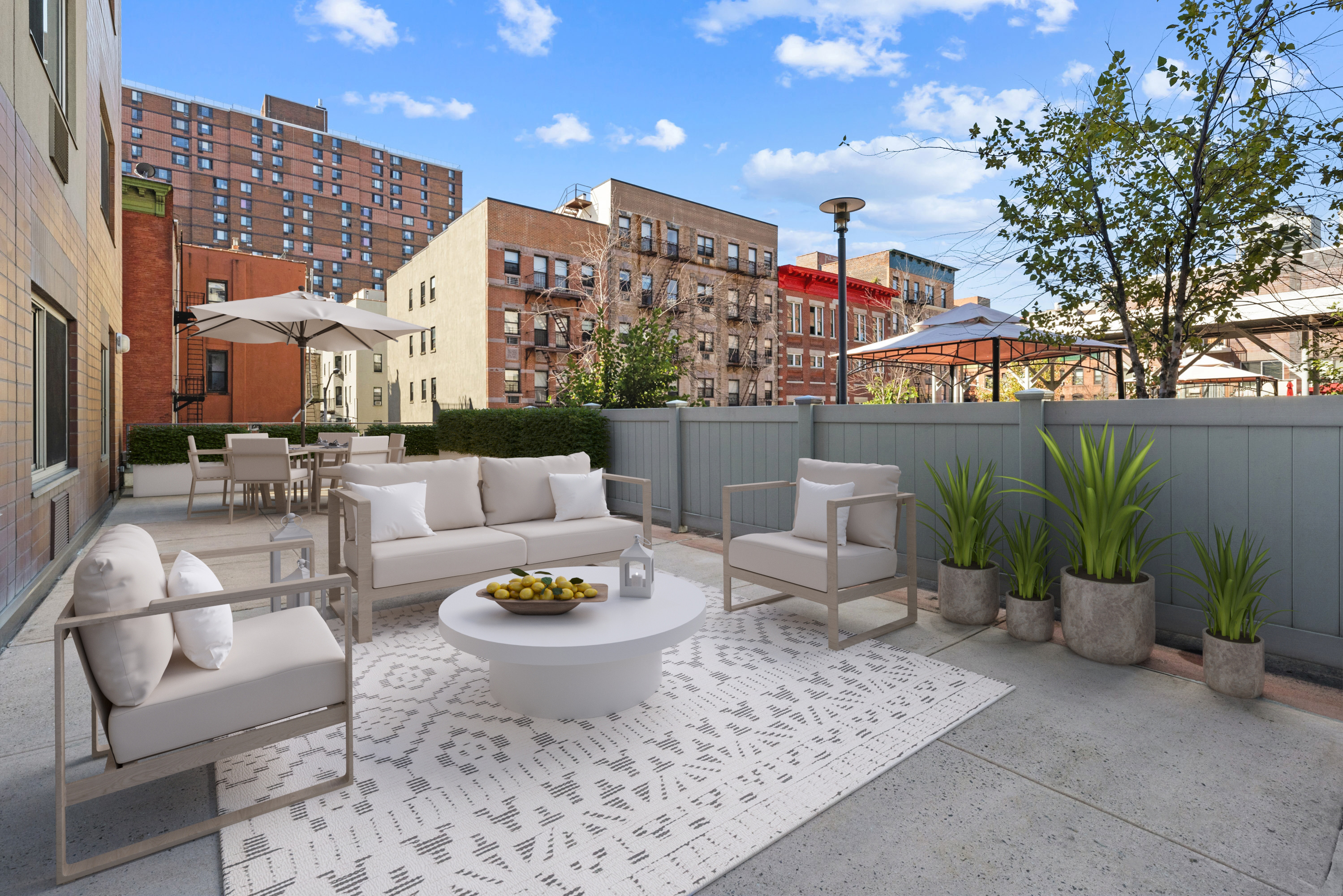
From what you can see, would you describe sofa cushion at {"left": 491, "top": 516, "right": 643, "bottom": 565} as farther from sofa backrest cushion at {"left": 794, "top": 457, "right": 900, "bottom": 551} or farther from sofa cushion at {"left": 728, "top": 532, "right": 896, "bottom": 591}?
sofa backrest cushion at {"left": 794, "top": 457, "right": 900, "bottom": 551}

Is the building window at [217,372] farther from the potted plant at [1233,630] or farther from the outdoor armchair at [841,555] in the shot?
the potted plant at [1233,630]

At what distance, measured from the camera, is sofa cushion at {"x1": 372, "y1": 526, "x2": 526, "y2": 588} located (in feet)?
12.9

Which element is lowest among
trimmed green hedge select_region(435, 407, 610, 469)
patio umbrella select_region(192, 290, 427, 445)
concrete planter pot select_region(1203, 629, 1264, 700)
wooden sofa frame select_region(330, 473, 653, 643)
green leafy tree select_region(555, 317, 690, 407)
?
concrete planter pot select_region(1203, 629, 1264, 700)

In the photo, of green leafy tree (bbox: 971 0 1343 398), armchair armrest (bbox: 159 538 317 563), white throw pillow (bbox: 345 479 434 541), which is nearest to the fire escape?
white throw pillow (bbox: 345 479 434 541)

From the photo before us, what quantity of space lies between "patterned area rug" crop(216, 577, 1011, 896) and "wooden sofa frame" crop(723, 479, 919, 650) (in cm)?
28

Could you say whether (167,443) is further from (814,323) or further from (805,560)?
(814,323)

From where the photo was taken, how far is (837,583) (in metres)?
3.80

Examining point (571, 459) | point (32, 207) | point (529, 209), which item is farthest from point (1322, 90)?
point (529, 209)

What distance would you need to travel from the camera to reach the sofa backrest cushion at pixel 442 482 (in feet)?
14.7

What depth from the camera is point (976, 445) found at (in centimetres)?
474

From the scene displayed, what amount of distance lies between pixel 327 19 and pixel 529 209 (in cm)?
5530

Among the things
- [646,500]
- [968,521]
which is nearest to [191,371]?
[646,500]

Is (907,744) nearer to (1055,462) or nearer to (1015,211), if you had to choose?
(1055,462)

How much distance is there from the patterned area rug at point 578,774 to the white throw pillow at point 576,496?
1.66 m
